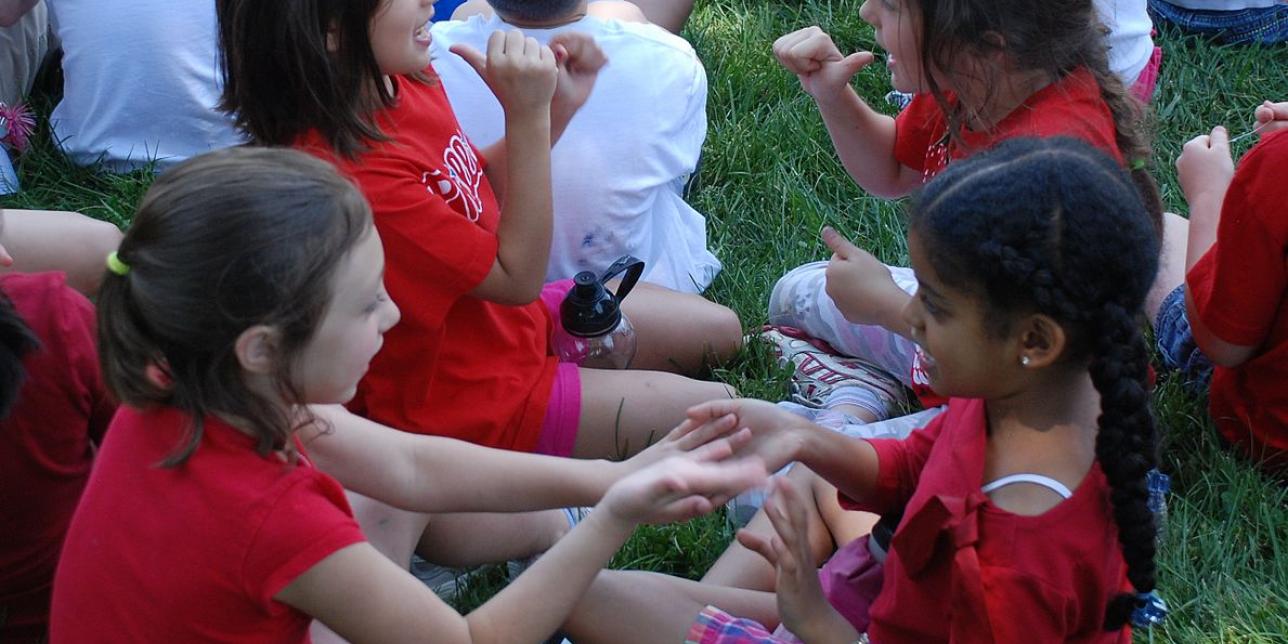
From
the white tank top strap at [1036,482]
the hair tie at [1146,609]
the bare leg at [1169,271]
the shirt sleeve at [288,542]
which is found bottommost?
the bare leg at [1169,271]

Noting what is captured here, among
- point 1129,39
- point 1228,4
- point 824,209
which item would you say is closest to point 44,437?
point 824,209

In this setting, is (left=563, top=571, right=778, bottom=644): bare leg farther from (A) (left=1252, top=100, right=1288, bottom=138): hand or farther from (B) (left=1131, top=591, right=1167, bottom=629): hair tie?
(A) (left=1252, top=100, right=1288, bottom=138): hand

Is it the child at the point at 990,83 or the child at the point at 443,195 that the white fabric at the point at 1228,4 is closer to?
the child at the point at 990,83

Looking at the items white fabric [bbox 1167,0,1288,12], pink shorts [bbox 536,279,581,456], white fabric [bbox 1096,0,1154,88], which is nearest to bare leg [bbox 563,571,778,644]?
pink shorts [bbox 536,279,581,456]

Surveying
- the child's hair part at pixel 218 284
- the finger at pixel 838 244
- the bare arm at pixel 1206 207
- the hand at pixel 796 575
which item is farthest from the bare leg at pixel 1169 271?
the child's hair part at pixel 218 284

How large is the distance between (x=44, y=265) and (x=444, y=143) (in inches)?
33.4

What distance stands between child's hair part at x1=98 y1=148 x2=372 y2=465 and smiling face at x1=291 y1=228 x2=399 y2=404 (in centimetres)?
1

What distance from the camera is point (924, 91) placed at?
2709mm

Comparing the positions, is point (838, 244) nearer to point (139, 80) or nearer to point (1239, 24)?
point (139, 80)

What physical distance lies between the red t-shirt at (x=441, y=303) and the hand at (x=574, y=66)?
0.21 meters

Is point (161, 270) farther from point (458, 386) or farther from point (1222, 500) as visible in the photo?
point (1222, 500)

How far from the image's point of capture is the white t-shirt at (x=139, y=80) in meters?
3.65

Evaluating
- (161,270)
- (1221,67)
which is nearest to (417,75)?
(161,270)

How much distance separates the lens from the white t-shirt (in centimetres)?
365
